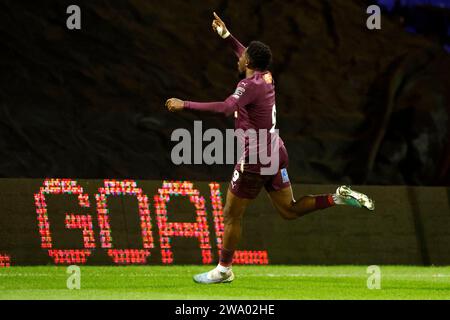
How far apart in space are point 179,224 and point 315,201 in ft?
12.5

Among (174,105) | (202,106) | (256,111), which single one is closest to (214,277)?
(256,111)

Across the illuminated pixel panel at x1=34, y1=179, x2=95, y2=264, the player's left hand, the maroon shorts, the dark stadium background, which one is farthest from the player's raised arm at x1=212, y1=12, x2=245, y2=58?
the dark stadium background

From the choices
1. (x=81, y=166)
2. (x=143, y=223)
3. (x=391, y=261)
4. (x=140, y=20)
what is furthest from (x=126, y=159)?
(x=391, y=261)

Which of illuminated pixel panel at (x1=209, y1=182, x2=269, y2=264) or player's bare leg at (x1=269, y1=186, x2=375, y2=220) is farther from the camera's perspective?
illuminated pixel panel at (x1=209, y1=182, x2=269, y2=264)

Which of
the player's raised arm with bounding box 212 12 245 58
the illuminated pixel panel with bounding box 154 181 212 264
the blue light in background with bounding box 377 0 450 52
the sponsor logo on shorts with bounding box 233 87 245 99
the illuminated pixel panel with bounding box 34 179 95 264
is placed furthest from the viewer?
the blue light in background with bounding box 377 0 450 52

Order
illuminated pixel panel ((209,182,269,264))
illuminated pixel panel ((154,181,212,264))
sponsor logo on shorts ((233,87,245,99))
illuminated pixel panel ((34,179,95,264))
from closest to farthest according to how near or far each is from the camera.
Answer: sponsor logo on shorts ((233,87,245,99)), illuminated pixel panel ((34,179,95,264)), illuminated pixel panel ((154,181,212,264)), illuminated pixel panel ((209,182,269,264))

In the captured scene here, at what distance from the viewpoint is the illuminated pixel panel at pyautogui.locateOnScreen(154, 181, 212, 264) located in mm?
14648

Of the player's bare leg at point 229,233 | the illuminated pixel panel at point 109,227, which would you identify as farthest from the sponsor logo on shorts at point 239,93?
the illuminated pixel panel at point 109,227

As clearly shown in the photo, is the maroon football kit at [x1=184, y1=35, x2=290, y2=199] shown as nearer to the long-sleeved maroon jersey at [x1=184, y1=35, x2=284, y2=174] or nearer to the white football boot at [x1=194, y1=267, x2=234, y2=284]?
the long-sleeved maroon jersey at [x1=184, y1=35, x2=284, y2=174]

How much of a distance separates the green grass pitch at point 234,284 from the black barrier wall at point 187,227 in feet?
1.42

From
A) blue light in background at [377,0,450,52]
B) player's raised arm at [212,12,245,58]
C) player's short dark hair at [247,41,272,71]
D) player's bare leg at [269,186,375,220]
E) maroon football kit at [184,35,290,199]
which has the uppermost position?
blue light in background at [377,0,450,52]

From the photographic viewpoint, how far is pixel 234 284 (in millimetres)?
11477

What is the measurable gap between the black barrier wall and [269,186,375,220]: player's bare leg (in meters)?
3.60

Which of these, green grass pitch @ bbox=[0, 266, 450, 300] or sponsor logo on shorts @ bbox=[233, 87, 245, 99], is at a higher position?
sponsor logo on shorts @ bbox=[233, 87, 245, 99]
